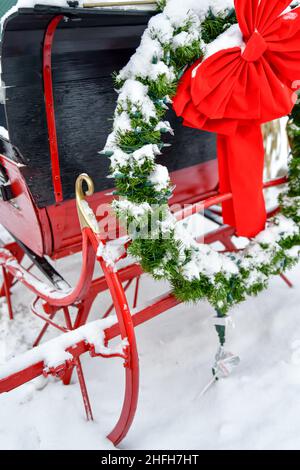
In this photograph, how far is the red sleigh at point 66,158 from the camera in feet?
4.14

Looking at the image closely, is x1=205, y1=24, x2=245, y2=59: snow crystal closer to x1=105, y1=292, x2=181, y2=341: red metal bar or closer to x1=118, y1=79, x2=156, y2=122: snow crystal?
x1=118, y1=79, x2=156, y2=122: snow crystal

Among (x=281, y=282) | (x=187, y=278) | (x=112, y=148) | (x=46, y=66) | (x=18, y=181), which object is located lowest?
(x=281, y=282)

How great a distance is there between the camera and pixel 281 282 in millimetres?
2295

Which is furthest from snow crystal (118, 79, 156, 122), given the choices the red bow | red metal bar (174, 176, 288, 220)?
red metal bar (174, 176, 288, 220)

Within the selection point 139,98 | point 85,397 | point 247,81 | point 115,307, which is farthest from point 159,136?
point 85,397

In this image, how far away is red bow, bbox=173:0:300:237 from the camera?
1.27 meters

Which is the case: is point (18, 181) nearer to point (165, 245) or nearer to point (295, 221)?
point (165, 245)

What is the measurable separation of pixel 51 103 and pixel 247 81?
2.05 ft

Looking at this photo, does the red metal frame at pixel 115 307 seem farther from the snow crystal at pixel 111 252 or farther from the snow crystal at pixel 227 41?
the snow crystal at pixel 227 41

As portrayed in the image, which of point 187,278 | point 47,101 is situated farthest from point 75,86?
point 187,278

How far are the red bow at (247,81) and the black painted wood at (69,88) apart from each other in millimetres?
270

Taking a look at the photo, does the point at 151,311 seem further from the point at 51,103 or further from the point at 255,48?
the point at 255,48

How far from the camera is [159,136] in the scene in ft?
4.20
